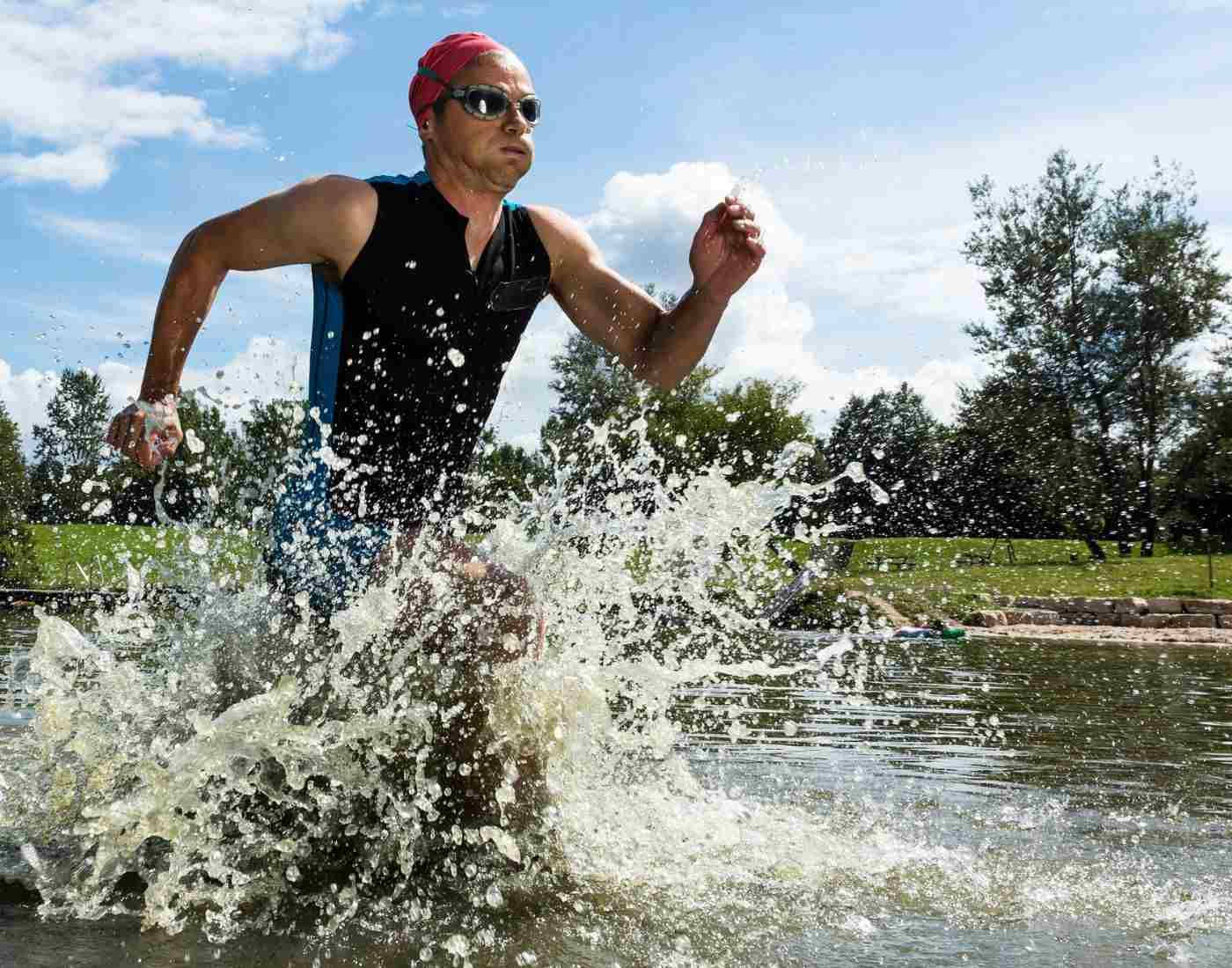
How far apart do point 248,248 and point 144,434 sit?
0.58 m

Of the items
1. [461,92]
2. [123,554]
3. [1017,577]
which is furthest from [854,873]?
[1017,577]

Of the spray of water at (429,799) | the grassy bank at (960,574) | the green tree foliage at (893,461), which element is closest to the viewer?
the spray of water at (429,799)

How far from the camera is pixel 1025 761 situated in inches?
222

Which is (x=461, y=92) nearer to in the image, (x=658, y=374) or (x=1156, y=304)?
(x=658, y=374)

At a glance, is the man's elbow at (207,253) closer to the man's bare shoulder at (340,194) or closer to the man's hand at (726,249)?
the man's bare shoulder at (340,194)

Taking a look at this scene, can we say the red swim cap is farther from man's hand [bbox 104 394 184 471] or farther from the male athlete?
man's hand [bbox 104 394 184 471]

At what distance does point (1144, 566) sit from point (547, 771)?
22641mm

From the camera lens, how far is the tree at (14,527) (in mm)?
18181

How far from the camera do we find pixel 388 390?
131 inches

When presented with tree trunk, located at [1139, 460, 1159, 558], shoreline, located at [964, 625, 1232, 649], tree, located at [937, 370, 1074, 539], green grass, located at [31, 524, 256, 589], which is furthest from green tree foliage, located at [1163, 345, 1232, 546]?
green grass, located at [31, 524, 256, 589]

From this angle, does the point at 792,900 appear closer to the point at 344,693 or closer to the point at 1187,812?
the point at 344,693

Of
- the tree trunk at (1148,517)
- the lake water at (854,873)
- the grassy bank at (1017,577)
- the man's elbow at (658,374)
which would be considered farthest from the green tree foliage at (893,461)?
the man's elbow at (658,374)

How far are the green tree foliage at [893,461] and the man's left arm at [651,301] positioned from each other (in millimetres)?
18114

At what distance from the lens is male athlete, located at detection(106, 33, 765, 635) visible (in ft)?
10.8
